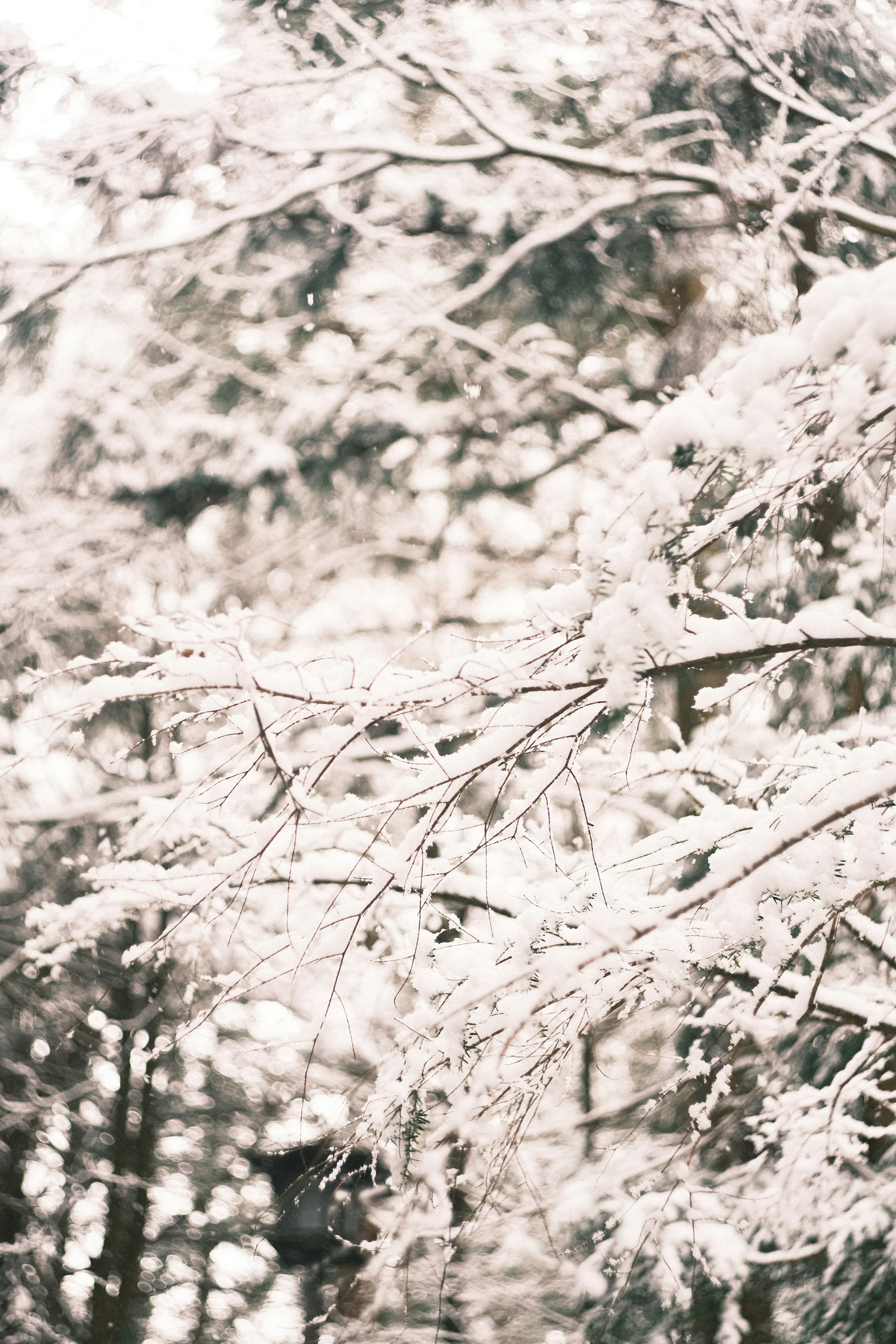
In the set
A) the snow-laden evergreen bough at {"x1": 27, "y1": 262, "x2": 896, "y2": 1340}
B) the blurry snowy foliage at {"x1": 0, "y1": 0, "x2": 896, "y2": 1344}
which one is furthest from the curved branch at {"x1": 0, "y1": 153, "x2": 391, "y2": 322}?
the snow-laden evergreen bough at {"x1": 27, "y1": 262, "x2": 896, "y2": 1340}

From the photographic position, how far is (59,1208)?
5969 mm

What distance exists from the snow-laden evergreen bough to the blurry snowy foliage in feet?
0.05

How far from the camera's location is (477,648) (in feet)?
4.65

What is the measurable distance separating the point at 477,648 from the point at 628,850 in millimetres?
754

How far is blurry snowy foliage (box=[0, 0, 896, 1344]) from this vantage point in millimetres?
1366

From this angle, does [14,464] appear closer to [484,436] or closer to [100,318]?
[100,318]

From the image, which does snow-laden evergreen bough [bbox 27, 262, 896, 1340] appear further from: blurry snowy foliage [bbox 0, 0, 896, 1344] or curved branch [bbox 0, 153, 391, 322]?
curved branch [bbox 0, 153, 391, 322]

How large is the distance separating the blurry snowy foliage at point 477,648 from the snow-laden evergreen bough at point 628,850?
14 millimetres

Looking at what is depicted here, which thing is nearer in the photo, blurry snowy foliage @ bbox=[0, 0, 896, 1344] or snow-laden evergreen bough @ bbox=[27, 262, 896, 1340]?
snow-laden evergreen bough @ bbox=[27, 262, 896, 1340]

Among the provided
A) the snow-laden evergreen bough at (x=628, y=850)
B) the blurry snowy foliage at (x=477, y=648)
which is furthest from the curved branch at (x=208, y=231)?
the snow-laden evergreen bough at (x=628, y=850)

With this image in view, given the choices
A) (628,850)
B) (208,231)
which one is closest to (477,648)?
(628,850)

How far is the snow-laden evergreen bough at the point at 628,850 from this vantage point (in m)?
1.16

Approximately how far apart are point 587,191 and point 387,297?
1.16m

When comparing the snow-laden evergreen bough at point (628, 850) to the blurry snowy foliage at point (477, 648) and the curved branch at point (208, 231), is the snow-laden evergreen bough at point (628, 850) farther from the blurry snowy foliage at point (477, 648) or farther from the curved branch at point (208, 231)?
the curved branch at point (208, 231)
